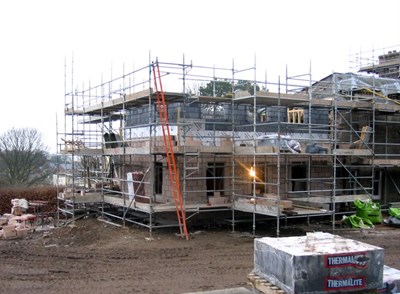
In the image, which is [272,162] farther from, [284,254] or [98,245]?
[284,254]

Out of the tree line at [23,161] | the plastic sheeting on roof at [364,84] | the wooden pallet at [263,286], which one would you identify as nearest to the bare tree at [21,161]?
the tree line at [23,161]

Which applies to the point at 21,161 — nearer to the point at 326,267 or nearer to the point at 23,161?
the point at 23,161

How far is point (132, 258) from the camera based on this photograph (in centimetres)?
1089

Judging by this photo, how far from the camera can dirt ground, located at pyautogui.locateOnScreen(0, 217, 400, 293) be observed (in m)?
8.58

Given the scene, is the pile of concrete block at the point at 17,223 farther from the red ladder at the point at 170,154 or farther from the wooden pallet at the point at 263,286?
the wooden pallet at the point at 263,286

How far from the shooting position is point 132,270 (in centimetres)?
968

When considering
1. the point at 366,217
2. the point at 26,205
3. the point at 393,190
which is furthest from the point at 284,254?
the point at 26,205

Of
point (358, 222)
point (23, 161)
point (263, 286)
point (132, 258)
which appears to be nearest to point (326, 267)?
point (263, 286)

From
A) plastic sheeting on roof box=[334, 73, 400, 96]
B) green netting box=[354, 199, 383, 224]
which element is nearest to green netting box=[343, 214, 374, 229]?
green netting box=[354, 199, 383, 224]

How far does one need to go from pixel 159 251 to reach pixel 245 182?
4.35 m

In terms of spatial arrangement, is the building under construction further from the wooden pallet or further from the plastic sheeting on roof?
the wooden pallet

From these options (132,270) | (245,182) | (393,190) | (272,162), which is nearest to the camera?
(132,270)

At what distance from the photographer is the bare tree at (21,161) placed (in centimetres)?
3450

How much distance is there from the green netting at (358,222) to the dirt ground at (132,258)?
39 cm
